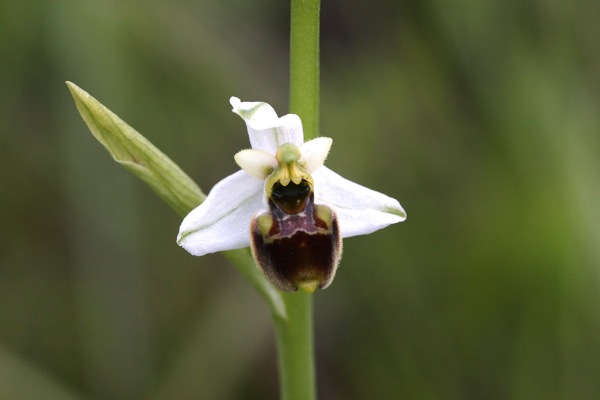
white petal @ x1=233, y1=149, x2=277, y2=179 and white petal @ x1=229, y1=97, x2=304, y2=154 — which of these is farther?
white petal @ x1=233, y1=149, x2=277, y2=179

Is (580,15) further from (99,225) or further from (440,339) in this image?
(99,225)

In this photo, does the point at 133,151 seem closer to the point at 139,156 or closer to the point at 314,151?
the point at 139,156

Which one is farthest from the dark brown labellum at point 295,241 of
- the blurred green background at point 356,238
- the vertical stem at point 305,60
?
the blurred green background at point 356,238

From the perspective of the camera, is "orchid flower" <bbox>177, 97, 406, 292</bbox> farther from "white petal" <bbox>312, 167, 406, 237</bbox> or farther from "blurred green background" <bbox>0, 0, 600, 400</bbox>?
"blurred green background" <bbox>0, 0, 600, 400</bbox>

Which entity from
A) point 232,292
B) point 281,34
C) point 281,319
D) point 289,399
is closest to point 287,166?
point 281,319

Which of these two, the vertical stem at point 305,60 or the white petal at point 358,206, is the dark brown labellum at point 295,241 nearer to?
the white petal at point 358,206

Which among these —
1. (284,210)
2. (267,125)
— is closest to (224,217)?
(284,210)

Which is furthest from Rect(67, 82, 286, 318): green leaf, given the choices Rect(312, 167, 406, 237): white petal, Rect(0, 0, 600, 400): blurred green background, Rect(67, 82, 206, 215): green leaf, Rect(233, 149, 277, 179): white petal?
Rect(0, 0, 600, 400): blurred green background
